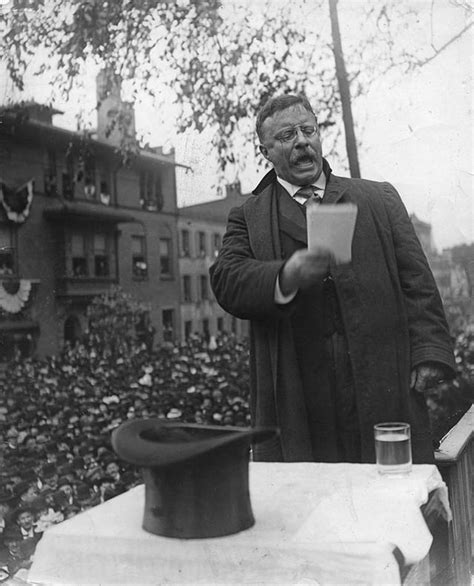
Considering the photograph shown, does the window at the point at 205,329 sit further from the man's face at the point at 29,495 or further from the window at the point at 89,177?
the man's face at the point at 29,495

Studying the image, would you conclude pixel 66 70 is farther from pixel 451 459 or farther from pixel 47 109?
pixel 451 459

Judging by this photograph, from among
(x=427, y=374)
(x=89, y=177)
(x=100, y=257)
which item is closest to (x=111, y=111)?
(x=89, y=177)

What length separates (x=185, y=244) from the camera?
4457 millimetres

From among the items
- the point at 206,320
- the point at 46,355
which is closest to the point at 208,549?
the point at 46,355

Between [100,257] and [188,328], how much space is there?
0.70 meters

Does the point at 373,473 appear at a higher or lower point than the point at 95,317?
lower

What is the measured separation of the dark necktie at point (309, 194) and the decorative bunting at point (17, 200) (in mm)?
1862

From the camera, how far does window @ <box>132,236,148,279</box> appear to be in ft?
14.1

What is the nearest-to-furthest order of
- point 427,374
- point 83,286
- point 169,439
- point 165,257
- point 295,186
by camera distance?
point 169,439 < point 427,374 < point 295,186 < point 83,286 < point 165,257

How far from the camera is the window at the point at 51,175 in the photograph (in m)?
4.02

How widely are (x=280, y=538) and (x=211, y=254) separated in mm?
3176

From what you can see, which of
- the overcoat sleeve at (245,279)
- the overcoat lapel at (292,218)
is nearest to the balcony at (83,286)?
the overcoat sleeve at (245,279)

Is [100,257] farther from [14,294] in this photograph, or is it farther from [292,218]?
[292,218]

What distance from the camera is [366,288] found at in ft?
8.16
